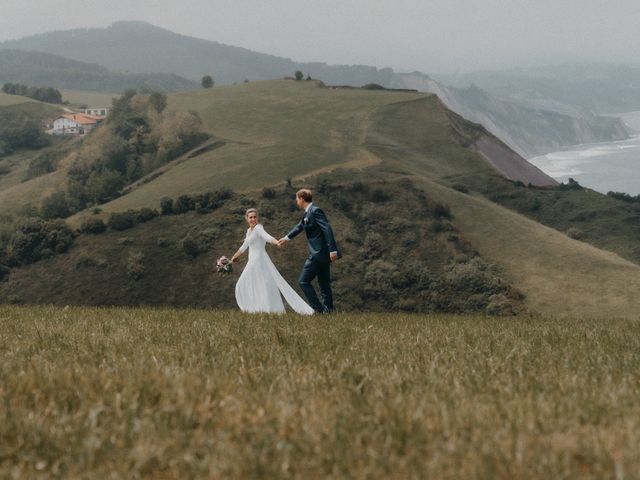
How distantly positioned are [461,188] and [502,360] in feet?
300

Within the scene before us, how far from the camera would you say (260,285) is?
57.5ft

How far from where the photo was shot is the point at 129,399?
16.7ft

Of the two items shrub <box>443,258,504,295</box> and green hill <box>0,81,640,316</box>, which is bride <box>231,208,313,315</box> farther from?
shrub <box>443,258,504,295</box>

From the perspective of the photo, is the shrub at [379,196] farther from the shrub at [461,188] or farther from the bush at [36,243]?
the bush at [36,243]

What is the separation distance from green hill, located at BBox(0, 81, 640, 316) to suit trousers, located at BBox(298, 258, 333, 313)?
1968 inches

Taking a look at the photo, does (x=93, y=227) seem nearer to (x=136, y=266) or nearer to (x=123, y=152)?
(x=136, y=266)

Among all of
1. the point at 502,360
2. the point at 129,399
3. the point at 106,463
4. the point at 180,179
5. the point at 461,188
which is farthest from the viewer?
the point at 180,179

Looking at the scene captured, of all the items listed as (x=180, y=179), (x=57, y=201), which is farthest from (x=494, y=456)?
(x=57, y=201)

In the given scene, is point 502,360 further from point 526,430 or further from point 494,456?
point 494,456

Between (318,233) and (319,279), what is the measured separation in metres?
1.15

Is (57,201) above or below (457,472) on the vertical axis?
below

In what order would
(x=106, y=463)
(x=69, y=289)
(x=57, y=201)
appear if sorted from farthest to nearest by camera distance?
1. (x=57, y=201)
2. (x=69, y=289)
3. (x=106, y=463)

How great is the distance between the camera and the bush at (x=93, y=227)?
277 feet

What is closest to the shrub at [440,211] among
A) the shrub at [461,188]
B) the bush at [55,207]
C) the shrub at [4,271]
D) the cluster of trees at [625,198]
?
the shrub at [461,188]
